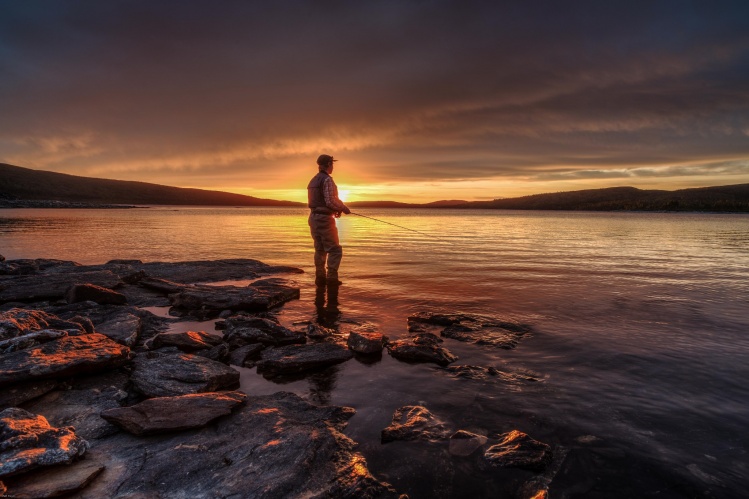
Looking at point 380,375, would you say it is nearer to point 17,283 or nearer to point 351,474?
point 351,474

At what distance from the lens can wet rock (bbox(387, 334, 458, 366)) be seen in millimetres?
7430

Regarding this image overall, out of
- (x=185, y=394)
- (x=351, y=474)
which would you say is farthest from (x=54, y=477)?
(x=351, y=474)

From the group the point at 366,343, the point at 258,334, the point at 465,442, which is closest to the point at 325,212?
the point at 258,334

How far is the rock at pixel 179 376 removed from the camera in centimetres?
568

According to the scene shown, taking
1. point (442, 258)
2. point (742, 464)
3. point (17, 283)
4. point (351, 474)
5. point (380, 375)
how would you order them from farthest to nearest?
1. point (442, 258)
2. point (17, 283)
3. point (380, 375)
4. point (742, 464)
5. point (351, 474)

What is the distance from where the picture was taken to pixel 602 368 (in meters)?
7.15

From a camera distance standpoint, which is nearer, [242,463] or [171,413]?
[242,463]

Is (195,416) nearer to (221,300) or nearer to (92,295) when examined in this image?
(221,300)

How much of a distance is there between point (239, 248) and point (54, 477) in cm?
2555

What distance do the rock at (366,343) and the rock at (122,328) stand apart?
427 centimetres

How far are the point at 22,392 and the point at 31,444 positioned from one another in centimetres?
180

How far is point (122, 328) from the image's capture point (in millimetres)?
8008

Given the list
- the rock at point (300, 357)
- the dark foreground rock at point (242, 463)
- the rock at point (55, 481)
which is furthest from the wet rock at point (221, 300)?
the rock at point (55, 481)

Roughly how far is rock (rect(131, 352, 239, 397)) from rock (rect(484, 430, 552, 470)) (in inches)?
160
